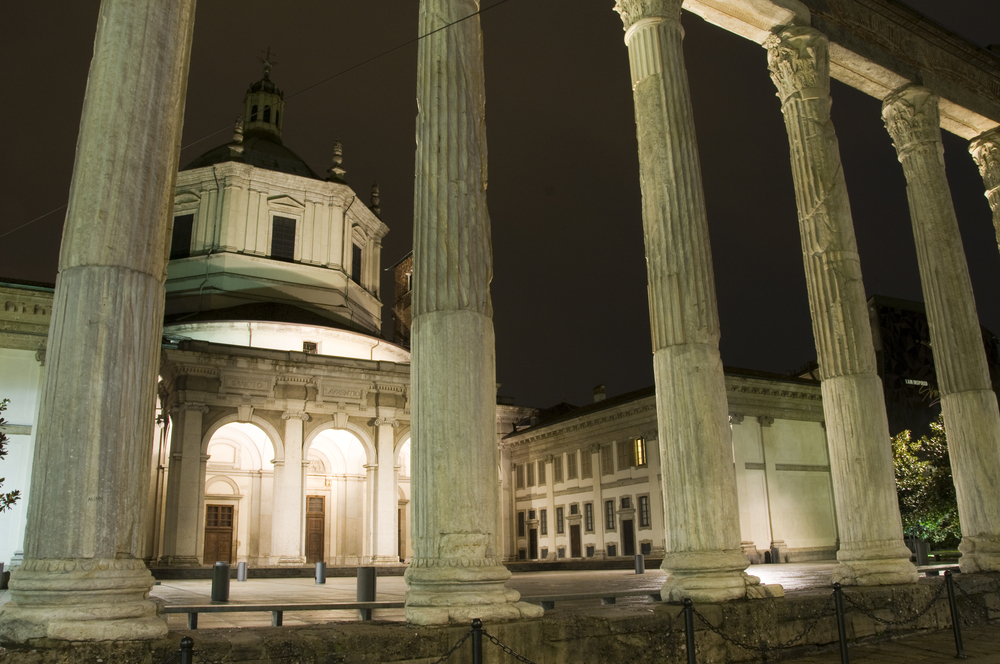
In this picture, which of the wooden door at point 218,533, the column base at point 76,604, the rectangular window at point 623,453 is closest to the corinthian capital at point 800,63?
the column base at point 76,604

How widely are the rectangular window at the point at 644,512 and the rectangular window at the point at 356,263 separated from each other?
18.4 metres

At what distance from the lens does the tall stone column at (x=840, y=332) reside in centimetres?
1195

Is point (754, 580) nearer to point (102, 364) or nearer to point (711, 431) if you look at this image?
point (711, 431)

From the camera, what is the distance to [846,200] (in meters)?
13.4

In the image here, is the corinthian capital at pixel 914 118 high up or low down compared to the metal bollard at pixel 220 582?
up

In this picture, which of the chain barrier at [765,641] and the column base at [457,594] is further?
the chain barrier at [765,641]

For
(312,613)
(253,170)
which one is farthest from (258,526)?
(312,613)

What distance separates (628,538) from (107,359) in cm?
3349

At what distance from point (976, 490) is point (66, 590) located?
1456 cm

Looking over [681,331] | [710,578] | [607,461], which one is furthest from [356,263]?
[710,578]

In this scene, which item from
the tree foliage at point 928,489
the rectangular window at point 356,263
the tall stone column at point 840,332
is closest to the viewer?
the tall stone column at point 840,332

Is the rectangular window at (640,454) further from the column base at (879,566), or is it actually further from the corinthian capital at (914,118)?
the column base at (879,566)

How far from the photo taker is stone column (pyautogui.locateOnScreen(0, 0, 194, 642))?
20.6 feet

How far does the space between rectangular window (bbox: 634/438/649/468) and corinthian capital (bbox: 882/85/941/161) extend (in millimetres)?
22119
